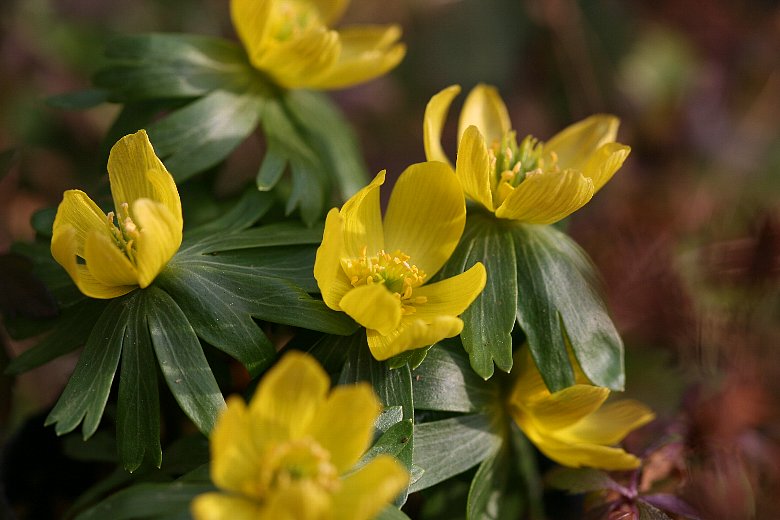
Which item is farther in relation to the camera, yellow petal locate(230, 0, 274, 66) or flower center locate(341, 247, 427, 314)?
yellow petal locate(230, 0, 274, 66)

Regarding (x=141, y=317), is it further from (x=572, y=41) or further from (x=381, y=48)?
(x=572, y=41)

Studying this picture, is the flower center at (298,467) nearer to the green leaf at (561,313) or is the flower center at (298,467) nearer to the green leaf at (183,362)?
the green leaf at (183,362)

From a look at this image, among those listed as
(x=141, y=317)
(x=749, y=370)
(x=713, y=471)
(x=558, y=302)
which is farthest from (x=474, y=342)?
(x=749, y=370)

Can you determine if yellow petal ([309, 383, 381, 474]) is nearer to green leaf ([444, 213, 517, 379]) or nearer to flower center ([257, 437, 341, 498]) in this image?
flower center ([257, 437, 341, 498])

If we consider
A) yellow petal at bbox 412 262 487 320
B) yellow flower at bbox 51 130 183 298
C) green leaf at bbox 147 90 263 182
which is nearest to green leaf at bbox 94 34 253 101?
green leaf at bbox 147 90 263 182

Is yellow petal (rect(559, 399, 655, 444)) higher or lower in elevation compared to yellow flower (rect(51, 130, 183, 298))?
lower

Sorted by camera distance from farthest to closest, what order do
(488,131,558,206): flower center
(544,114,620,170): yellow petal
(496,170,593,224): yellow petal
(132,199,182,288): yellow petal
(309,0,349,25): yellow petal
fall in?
1. (309,0,349,25): yellow petal
2. (544,114,620,170): yellow petal
3. (488,131,558,206): flower center
4. (496,170,593,224): yellow petal
5. (132,199,182,288): yellow petal
